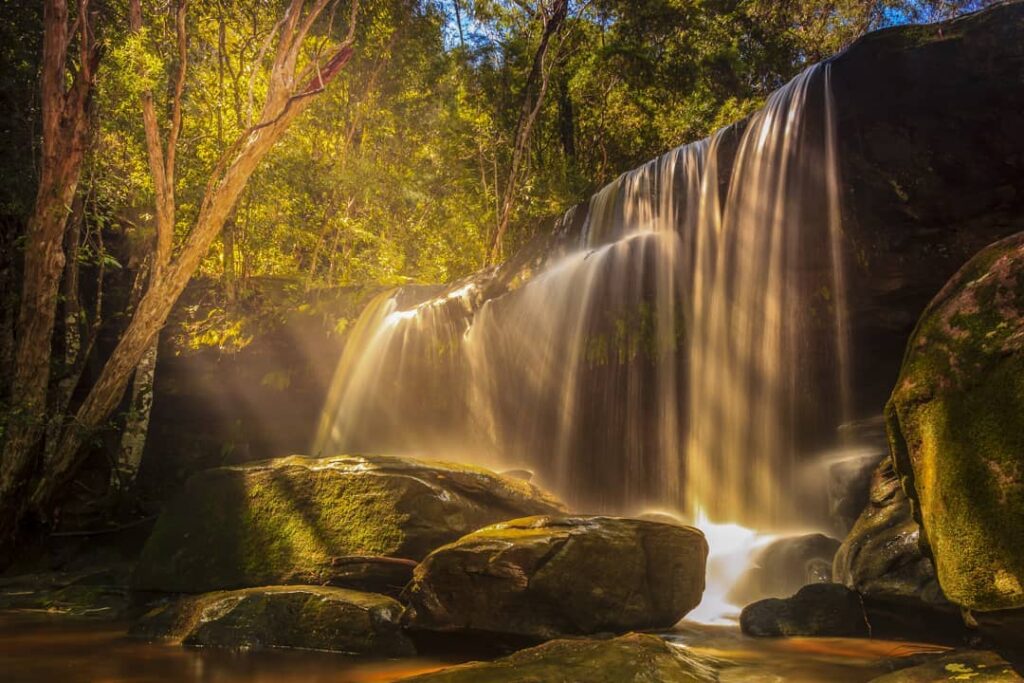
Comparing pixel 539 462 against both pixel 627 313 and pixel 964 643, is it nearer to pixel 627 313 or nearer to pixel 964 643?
pixel 627 313

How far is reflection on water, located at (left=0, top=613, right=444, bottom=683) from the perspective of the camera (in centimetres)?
405

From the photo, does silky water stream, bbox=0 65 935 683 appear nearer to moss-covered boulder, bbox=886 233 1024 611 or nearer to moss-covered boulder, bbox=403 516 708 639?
moss-covered boulder, bbox=403 516 708 639

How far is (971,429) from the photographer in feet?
11.0

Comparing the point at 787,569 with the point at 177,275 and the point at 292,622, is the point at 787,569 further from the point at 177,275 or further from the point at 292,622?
the point at 177,275

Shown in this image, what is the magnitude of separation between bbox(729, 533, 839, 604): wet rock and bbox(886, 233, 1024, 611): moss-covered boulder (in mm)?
2701

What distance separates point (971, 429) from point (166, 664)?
4987mm

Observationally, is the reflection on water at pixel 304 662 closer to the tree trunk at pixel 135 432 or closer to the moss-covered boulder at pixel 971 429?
the moss-covered boulder at pixel 971 429

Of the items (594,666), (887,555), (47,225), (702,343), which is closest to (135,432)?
(47,225)

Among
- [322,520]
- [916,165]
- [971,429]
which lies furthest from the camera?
[916,165]

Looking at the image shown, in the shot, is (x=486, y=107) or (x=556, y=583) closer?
(x=556, y=583)

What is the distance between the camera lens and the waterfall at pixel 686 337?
8969 millimetres

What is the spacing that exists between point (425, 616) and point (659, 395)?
229 inches

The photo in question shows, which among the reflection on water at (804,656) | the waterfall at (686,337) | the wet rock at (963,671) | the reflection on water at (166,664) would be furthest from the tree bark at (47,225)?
the wet rock at (963,671)

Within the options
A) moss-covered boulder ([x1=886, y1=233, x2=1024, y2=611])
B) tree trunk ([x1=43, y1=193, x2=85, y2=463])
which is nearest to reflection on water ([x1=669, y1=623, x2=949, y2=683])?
moss-covered boulder ([x1=886, y1=233, x2=1024, y2=611])
